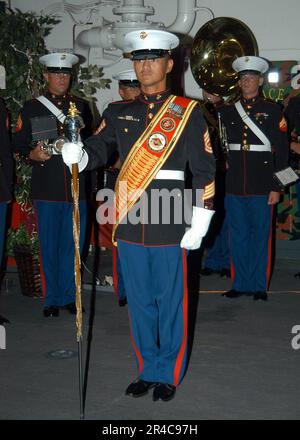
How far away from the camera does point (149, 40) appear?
153 inches

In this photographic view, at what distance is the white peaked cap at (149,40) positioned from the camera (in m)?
3.90

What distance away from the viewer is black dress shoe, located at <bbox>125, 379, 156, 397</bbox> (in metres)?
4.09

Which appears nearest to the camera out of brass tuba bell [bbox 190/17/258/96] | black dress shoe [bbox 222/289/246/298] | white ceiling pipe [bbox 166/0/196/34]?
black dress shoe [bbox 222/289/246/298]

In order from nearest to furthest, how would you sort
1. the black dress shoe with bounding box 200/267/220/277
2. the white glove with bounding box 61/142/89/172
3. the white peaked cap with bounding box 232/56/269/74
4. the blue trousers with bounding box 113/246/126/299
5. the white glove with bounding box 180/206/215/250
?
the white glove with bounding box 61/142/89/172, the white glove with bounding box 180/206/215/250, the blue trousers with bounding box 113/246/126/299, the white peaked cap with bounding box 232/56/269/74, the black dress shoe with bounding box 200/267/220/277

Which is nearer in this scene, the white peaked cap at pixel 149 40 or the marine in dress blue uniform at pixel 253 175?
the white peaked cap at pixel 149 40

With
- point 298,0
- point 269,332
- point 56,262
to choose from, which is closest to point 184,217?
point 269,332

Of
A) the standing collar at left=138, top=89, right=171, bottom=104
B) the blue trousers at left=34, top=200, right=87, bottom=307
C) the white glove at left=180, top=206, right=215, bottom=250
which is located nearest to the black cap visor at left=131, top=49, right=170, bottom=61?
the standing collar at left=138, top=89, right=171, bottom=104

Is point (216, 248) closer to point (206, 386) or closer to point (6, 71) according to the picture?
point (6, 71)

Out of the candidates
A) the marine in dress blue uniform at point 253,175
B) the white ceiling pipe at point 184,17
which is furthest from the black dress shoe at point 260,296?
the white ceiling pipe at point 184,17

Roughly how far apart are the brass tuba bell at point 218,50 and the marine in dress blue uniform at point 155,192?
4.21 metres

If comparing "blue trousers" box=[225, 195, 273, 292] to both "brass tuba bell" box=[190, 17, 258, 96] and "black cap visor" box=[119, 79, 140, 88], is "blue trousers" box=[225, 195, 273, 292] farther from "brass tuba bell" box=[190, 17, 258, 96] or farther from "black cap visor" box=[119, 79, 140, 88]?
"brass tuba bell" box=[190, 17, 258, 96]

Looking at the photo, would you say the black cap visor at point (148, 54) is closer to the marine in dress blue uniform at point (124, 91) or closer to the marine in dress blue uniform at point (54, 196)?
the marine in dress blue uniform at point (54, 196)

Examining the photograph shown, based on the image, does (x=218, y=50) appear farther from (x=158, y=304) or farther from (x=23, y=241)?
(x=158, y=304)

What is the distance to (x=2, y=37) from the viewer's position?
7.09m
